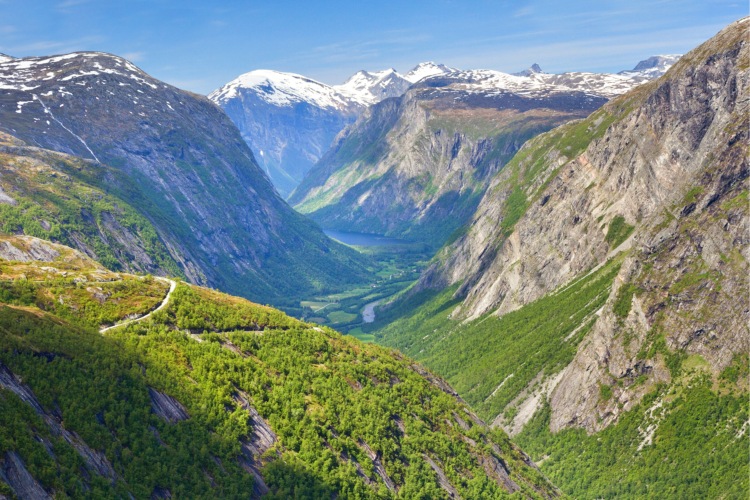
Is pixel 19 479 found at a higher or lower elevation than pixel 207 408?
higher

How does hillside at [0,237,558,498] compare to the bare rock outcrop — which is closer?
the bare rock outcrop

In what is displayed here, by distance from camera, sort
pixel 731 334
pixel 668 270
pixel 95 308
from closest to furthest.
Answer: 1. pixel 95 308
2. pixel 731 334
3. pixel 668 270

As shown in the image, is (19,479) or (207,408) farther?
(207,408)

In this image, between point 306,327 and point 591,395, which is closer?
point 306,327

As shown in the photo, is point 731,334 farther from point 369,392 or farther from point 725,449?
point 369,392

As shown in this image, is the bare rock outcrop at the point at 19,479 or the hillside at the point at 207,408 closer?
the bare rock outcrop at the point at 19,479

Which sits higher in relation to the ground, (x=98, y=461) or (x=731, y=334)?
(x=98, y=461)

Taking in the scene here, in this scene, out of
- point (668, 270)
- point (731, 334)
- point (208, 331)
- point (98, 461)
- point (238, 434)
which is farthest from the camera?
point (668, 270)

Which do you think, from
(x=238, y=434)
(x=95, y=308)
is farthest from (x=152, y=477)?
(x=95, y=308)
